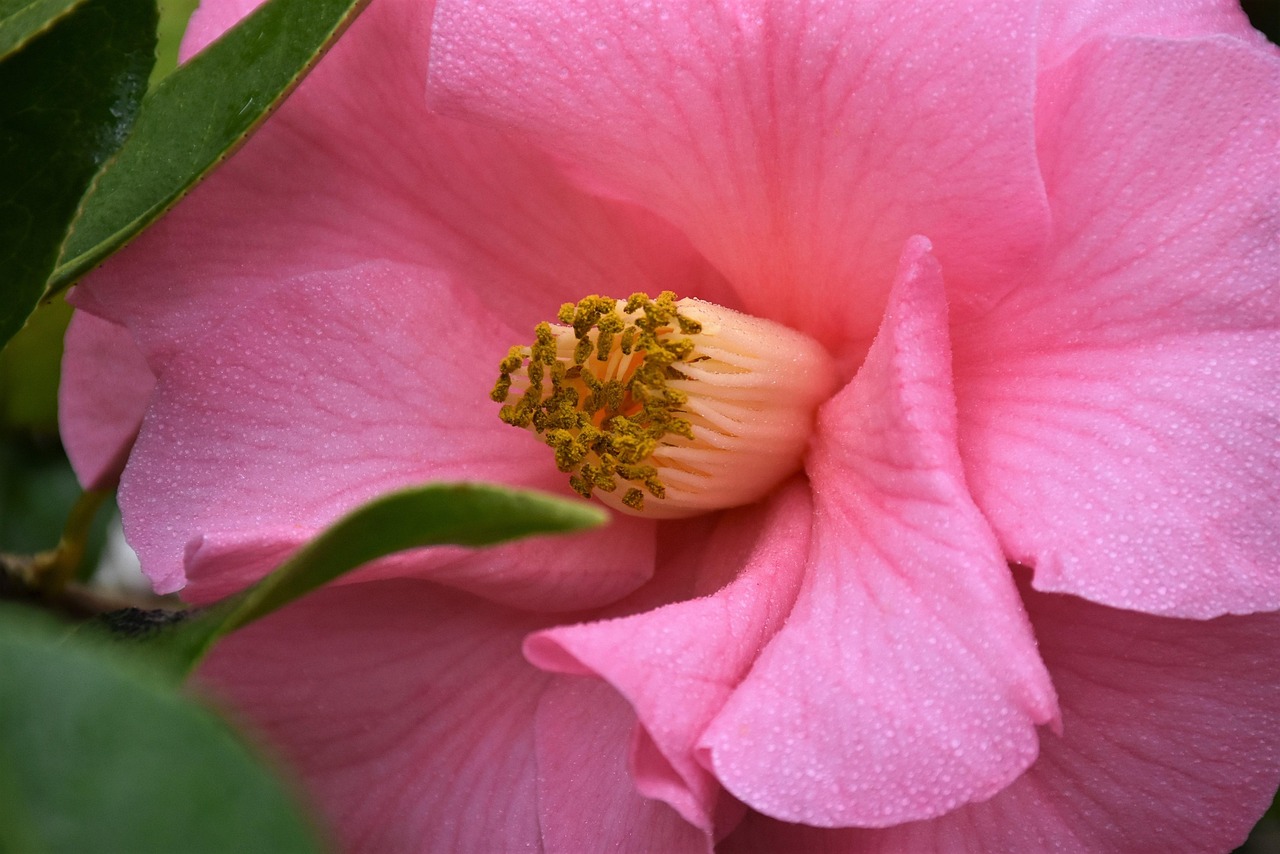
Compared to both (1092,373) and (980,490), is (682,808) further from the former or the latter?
(1092,373)

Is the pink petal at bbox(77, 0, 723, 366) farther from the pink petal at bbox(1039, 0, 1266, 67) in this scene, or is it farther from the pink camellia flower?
the pink petal at bbox(1039, 0, 1266, 67)

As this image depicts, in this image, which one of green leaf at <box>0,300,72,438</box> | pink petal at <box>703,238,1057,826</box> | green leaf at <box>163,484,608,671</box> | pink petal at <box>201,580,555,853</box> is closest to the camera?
green leaf at <box>163,484,608,671</box>

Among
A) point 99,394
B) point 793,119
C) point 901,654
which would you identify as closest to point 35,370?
point 99,394

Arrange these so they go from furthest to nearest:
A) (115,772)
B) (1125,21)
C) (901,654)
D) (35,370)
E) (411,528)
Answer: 1. (35,370)
2. (1125,21)
3. (901,654)
4. (411,528)
5. (115,772)

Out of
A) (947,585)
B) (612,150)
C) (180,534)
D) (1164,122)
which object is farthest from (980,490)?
(180,534)

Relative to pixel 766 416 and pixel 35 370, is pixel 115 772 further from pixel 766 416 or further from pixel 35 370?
pixel 35 370

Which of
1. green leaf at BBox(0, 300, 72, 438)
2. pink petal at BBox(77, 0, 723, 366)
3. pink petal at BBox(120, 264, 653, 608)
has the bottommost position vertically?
green leaf at BBox(0, 300, 72, 438)

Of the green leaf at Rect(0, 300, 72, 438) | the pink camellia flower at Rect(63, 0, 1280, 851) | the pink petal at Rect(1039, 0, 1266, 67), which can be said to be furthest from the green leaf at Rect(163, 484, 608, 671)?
the green leaf at Rect(0, 300, 72, 438)

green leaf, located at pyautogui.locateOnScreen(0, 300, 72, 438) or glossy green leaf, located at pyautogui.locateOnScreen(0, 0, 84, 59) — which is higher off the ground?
glossy green leaf, located at pyautogui.locateOnScreen(0, 0, 84, 59)

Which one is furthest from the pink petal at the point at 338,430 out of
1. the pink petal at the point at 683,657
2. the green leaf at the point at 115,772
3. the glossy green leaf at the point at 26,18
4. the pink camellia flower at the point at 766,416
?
the green leaf at the point at 115,772
